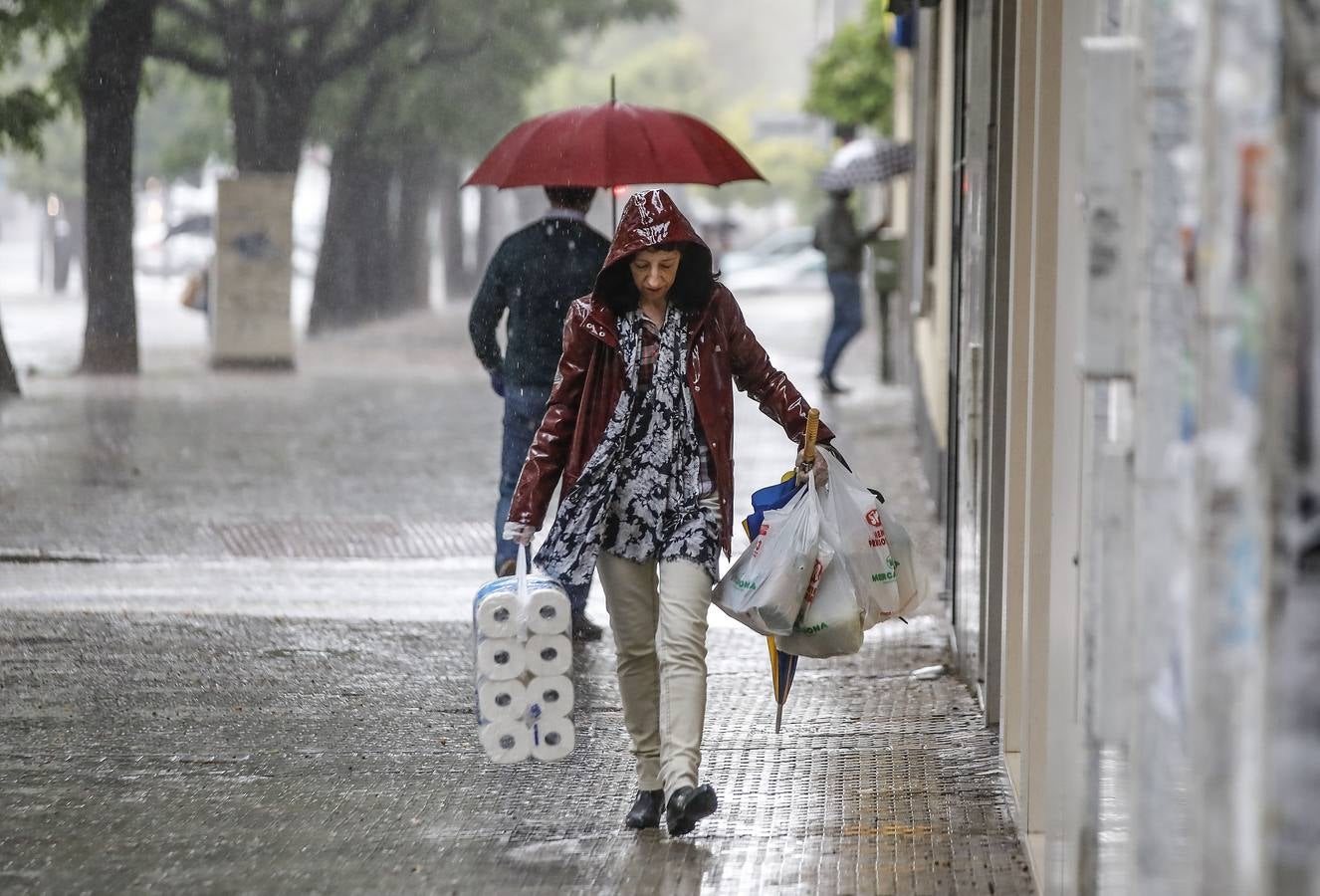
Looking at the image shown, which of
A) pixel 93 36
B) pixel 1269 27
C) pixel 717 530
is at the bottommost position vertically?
pixel 717 530

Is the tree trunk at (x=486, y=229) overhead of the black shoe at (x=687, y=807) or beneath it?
overhead

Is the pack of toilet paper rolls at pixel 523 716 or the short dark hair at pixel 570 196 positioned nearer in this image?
the pack of toilet paper rolls at pixel 523 716

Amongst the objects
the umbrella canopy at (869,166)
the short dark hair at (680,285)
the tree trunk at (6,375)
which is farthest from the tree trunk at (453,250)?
the short dark hair at (680,285)

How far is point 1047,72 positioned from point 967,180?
2.18 m

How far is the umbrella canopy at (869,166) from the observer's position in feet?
58.1

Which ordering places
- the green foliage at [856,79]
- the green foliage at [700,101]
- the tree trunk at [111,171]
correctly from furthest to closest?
the green foliage at [700,101] → the green foliage at [856,79] → the tree trunk at [111,171]

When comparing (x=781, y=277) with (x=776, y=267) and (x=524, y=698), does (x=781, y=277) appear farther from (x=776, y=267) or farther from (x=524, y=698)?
(x=524, y=698)

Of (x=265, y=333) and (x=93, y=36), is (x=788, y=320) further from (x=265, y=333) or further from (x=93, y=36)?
(x=93, y=36)

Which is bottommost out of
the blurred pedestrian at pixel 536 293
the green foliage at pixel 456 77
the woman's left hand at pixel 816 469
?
the woman's left hand at pixel 816 469

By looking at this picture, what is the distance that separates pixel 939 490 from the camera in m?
10.3

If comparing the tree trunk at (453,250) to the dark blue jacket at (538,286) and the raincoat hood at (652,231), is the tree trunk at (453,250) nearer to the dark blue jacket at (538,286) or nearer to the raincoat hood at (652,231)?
the dark blue jacket at (538,286)

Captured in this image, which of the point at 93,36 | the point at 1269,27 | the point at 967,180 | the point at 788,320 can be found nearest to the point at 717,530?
the point at 967,180

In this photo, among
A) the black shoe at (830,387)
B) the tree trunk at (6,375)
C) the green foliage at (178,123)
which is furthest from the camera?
the green foliage at (178,123)

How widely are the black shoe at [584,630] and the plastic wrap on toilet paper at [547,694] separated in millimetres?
2645
